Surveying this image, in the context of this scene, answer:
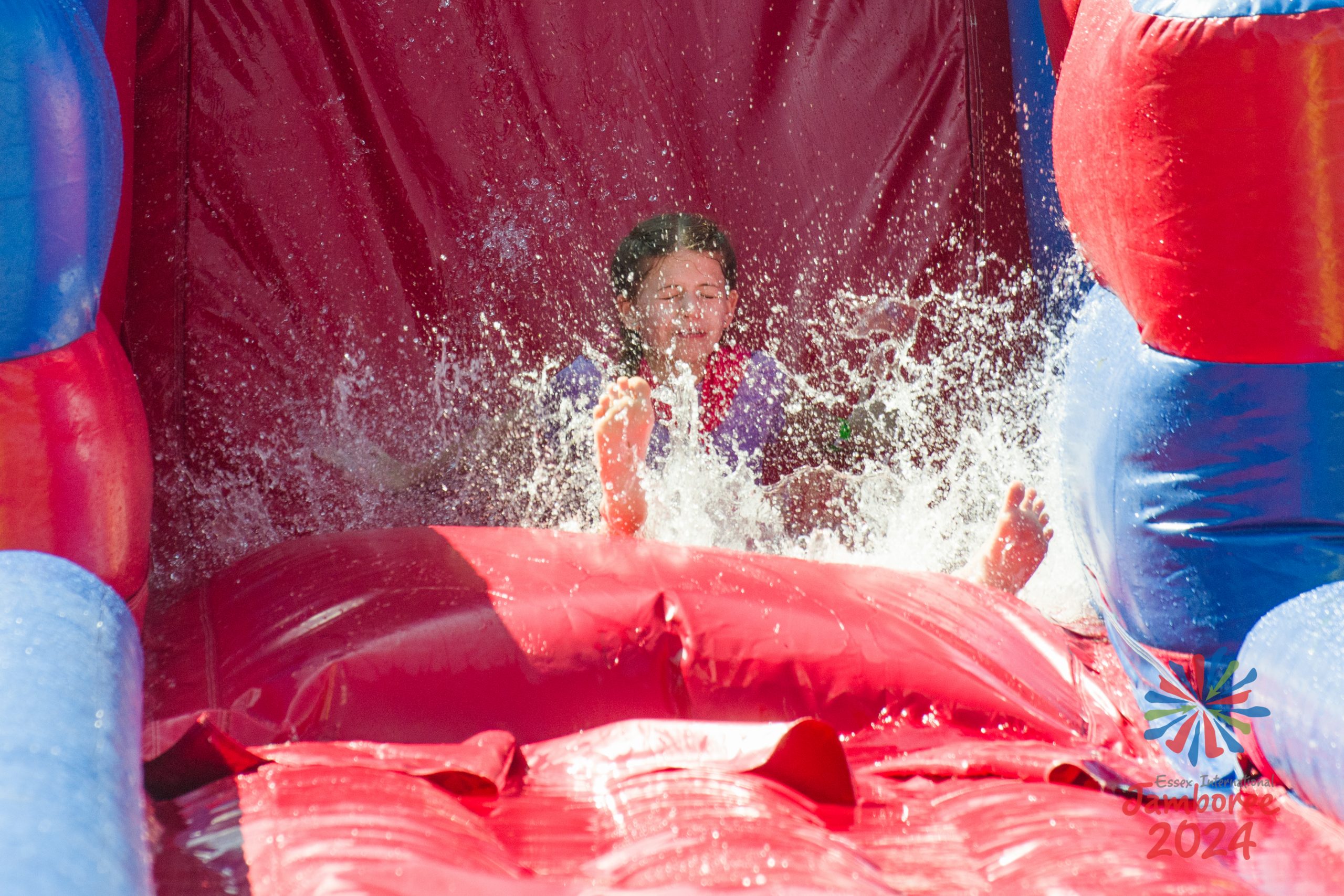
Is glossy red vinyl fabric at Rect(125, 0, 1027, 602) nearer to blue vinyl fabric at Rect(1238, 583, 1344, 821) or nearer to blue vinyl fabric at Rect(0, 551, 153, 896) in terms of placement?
blue vinyl fabric at Rect(0, 551, 153, 896)

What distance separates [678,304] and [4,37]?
1.15m

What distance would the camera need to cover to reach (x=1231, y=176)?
1.16 m

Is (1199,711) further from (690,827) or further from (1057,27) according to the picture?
(1057,27)

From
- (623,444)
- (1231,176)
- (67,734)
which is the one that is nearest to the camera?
(67,734)

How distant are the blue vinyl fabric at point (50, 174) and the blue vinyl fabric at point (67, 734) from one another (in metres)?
0.32

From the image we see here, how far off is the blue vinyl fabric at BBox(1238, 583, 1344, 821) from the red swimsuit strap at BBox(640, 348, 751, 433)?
1.12 m

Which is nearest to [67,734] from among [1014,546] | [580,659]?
[580,659]

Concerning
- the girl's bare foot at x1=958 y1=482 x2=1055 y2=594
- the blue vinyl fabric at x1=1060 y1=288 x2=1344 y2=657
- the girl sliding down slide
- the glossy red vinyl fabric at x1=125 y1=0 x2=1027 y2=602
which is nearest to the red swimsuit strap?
the girl sliding down slide

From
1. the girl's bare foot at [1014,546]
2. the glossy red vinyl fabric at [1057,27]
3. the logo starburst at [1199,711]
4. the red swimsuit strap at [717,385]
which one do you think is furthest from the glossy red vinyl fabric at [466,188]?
the logo starburst at [1199,711]

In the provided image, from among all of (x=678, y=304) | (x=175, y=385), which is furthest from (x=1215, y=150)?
(x=175, y=385)

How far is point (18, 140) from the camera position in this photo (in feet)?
3.80

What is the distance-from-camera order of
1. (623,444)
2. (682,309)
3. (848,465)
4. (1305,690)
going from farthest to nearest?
(848,465), (682,309), (623,444), (1305,690)

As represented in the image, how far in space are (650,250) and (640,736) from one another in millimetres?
1221

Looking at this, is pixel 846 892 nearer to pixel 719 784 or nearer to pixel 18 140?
pixel 719 784
